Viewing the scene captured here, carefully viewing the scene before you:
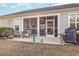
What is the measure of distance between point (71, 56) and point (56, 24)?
3.66 ft

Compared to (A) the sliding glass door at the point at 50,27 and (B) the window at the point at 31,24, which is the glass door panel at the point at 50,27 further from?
(B) the window at the point at 31,24

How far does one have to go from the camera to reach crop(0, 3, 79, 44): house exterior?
11.2 meters

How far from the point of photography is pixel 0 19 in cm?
1138

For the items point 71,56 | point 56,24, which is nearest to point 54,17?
point 56,24

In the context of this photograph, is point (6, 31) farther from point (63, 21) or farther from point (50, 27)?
point (63, 21)

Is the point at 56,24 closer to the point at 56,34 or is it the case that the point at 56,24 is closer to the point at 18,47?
the point at 56,34

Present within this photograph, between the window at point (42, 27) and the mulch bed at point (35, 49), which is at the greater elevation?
the window at point (42, 27)

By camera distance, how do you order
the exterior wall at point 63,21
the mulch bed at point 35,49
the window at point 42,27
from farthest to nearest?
the window at point 42,27, the exterior wall at point 63,21, the mulch bed at point 35,49

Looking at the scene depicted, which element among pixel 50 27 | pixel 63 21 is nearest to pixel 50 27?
pixel 50 27

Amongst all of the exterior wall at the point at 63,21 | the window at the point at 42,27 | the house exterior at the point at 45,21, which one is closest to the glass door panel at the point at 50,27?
the house exterior at the point at 45,21

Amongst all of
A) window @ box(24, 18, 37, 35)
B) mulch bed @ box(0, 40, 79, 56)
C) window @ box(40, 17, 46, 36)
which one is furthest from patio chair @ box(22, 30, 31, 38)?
window @ box(40, 17, 46, 36)

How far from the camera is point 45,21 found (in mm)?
11469

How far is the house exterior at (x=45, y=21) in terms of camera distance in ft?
36.9

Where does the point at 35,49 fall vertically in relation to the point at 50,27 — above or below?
below
